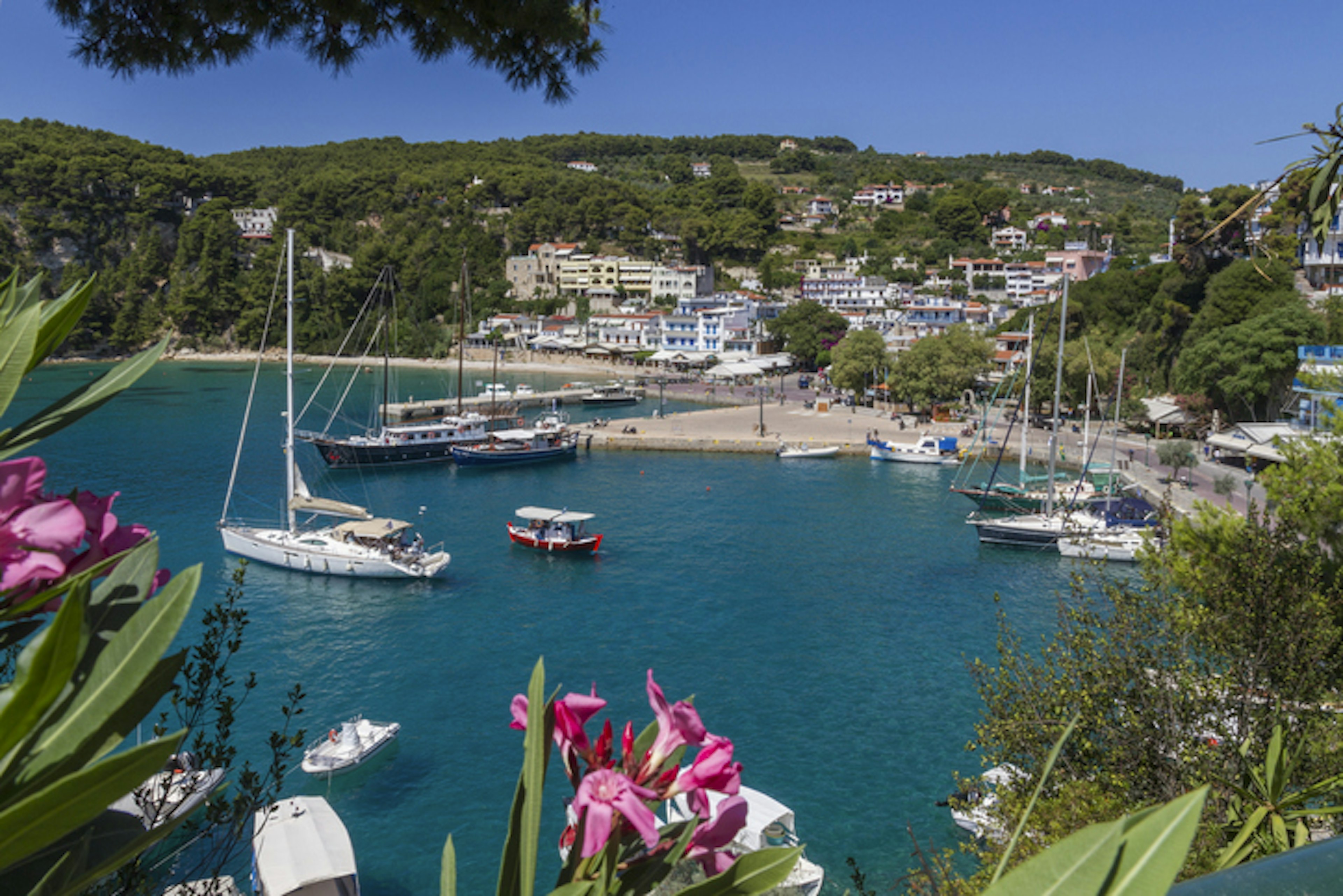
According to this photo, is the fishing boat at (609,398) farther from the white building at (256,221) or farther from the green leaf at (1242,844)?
the green leaf at (1242,844)

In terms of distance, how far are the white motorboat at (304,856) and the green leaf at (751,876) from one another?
7.16 metres

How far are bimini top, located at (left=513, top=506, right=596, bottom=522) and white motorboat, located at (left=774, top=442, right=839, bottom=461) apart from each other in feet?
35.5

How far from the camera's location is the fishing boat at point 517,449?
89.9ft

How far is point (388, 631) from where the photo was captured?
1362 centimetres

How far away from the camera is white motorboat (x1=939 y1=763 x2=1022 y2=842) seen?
602cm

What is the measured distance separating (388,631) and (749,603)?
5.48 metres

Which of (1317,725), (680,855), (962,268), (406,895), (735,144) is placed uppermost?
(735,144)

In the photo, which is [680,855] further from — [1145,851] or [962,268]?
[962,268]

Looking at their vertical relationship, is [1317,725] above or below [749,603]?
above

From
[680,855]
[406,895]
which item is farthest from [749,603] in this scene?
[680,855]

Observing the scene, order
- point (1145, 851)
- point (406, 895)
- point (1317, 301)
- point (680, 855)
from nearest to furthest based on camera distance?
point (1145, 851) → point (680, 855) → point (406, 895) → point (1317, 301)

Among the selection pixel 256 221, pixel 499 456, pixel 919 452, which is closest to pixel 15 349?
pixel 499 456

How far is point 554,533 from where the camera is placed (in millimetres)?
17672

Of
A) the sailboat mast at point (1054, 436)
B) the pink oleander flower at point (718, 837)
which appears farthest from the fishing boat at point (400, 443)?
the pink oleander flower at point (718, 837)
